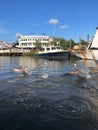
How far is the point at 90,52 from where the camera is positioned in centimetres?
6812

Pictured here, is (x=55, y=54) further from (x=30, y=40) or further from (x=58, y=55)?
(x=30, y=40)

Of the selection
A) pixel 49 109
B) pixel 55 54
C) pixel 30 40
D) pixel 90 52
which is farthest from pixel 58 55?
pixel 30 40

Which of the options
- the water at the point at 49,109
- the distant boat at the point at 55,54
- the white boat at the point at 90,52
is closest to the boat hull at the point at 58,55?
the distant boat at the point at 55,54

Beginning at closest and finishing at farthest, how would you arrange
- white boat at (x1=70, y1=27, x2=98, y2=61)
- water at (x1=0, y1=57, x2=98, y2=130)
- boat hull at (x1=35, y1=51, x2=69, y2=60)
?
water at (x1=0, y1=57, x2=98, y2=130) → white boat at (x1=70, y1=27, x2=98, y2=61) → boat hull at (x1=35, y1=51, x2=69, y2=60)

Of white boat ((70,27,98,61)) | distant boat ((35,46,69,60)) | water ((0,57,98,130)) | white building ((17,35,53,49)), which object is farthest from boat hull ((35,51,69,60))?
white building ((17,35,53,49))

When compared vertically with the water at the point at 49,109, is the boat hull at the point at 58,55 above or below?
above

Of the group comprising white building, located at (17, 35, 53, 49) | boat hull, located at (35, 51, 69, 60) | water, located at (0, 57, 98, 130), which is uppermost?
white building, located at (17, 35, 53, 49)

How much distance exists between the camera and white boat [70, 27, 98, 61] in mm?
65062

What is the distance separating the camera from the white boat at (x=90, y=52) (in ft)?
213

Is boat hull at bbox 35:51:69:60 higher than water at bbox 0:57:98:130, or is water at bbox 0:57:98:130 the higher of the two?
boat hull at bbox 35:51:69:60

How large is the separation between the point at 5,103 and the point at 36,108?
2.08 meters

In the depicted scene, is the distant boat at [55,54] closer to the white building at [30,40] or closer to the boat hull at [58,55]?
the boat hull at [58,55]

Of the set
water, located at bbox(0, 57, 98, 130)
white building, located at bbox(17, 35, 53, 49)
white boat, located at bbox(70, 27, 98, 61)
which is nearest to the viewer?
water, located at bbox(0, 57, 98, 130)

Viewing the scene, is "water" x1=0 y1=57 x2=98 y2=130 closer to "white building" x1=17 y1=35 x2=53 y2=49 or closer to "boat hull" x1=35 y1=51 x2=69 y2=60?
"boat hull" x1=35 y1=51 x2=69 y2=60
